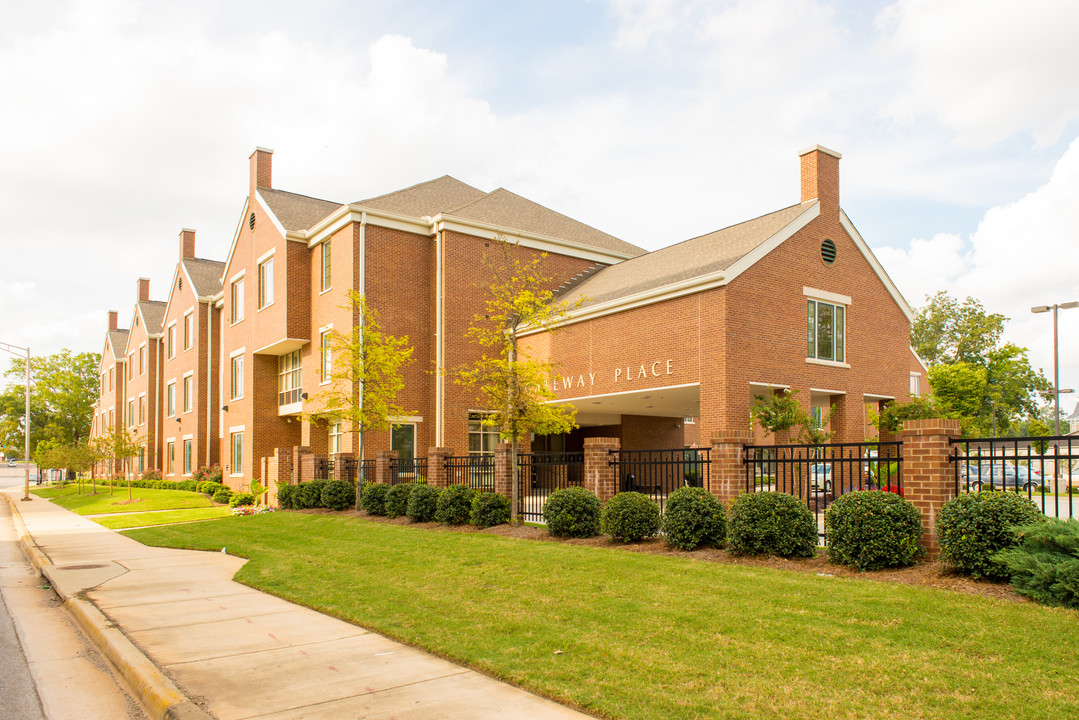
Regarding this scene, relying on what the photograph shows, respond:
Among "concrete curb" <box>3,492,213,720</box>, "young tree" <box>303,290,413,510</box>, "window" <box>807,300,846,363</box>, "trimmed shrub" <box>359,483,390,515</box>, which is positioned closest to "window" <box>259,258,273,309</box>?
"young tree" <box>303,290,413,510</box>

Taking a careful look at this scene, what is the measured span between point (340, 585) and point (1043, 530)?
8.04 m

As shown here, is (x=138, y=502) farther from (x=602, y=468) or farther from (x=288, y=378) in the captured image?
(x=602, y=468)

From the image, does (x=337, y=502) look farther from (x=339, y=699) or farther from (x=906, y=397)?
(x=906, y=397)

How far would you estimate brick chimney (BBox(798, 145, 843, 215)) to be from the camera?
22781 mm

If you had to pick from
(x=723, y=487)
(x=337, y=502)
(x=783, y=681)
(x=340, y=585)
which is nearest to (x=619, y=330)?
(x=337, y=502)

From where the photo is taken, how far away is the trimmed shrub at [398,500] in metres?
18.0

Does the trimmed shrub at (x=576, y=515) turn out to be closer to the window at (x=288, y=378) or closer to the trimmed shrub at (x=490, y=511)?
the trimmed shrub at (x=490, y=511)

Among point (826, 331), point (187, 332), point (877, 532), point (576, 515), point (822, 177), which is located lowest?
point (576, 515)

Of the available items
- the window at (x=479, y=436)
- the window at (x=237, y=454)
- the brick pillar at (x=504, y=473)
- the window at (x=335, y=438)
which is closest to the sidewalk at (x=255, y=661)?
the brick pillar at (x=504, y=473)

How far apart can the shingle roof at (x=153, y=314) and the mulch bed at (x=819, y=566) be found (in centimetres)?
4421

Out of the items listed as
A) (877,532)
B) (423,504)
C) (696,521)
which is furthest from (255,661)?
(423,504)

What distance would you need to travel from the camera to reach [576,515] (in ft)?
42.0

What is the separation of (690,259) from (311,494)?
13213 mm

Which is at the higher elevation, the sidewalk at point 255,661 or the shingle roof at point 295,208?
the shingle roof at point 295,208
